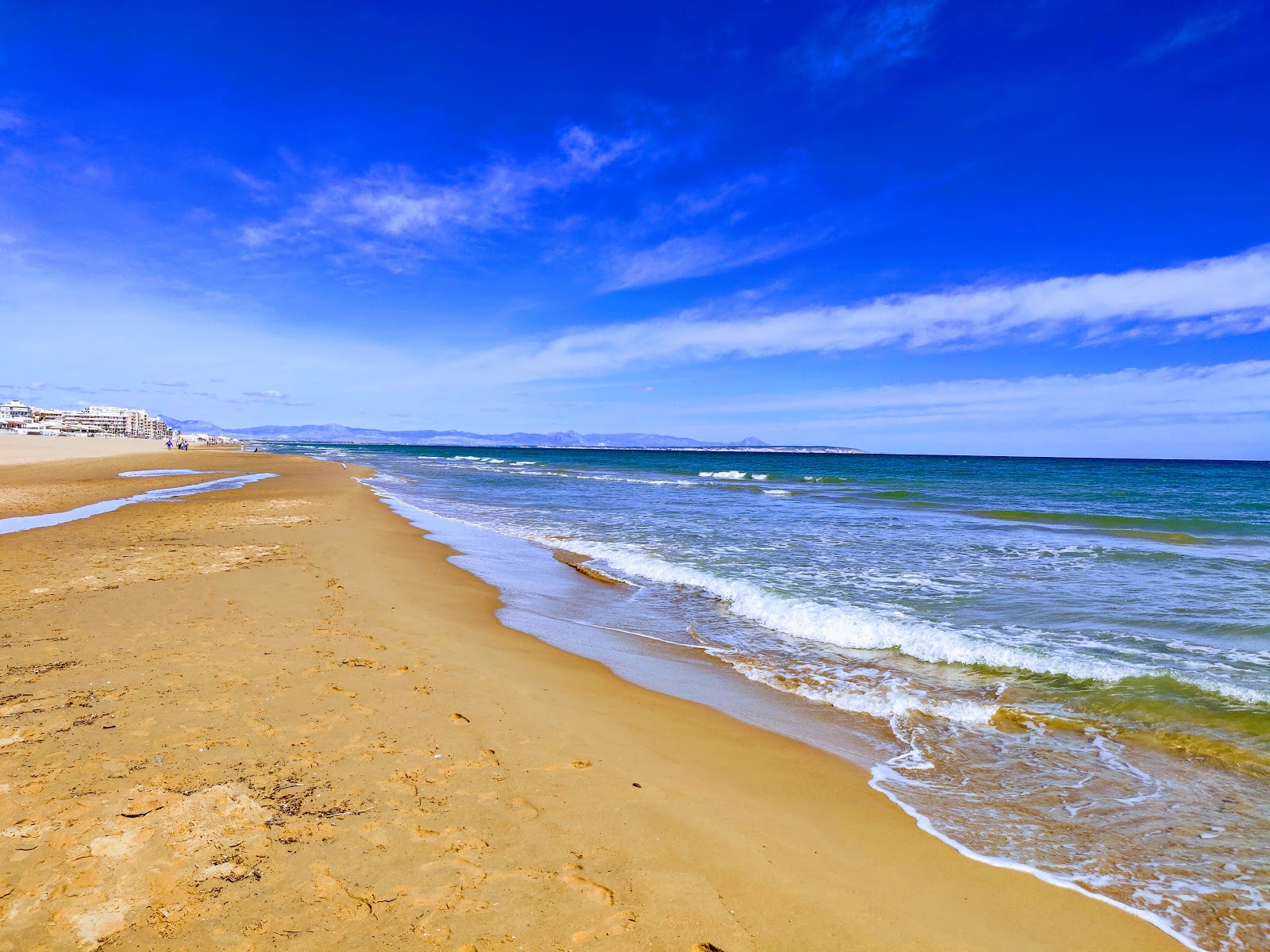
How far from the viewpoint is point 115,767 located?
398cm

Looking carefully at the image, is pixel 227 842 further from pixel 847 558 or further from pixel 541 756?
pixel 847 558

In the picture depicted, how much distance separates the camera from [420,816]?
3.70 meters

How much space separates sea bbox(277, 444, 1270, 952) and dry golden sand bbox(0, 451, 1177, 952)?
56 centimetres

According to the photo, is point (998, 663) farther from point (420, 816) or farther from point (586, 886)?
point (420, 816)

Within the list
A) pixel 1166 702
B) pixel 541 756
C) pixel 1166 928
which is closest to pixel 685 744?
pixel 541 756

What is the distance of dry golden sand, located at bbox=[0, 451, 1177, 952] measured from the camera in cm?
293

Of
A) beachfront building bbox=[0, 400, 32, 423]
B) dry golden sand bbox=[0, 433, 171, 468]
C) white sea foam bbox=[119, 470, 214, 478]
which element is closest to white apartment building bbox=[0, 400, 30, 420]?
beachfront building bbox=[0, 400, 32, 423]

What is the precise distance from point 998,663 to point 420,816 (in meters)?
6.59

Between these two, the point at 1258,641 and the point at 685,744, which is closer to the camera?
the point at 685,744

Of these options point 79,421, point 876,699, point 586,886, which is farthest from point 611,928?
point 79,421

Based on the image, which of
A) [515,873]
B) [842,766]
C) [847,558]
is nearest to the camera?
[515,873]

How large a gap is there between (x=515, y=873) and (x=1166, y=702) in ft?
21.4

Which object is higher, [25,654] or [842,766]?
[25,654]

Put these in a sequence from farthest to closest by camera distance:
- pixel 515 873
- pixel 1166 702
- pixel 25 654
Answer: pixel 1166 702 < pixel 25 654 < pixel 515 873
